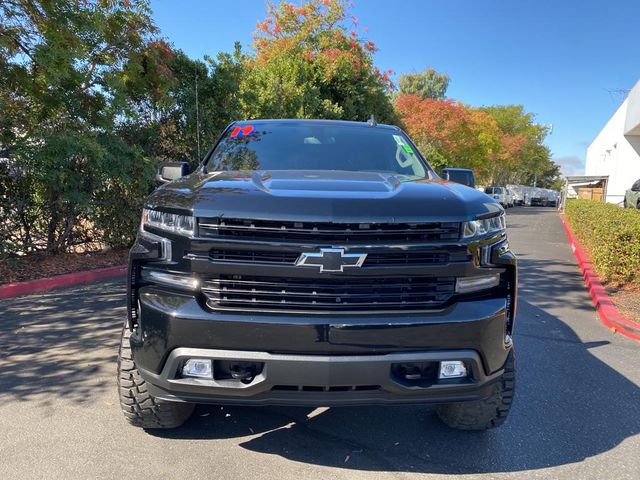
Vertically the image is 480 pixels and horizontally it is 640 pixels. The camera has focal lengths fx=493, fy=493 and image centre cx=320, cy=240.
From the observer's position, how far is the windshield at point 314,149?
3.61 m

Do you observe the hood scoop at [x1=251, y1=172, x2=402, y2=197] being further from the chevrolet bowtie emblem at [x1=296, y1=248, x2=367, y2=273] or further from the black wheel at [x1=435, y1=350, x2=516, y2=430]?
the black wheel at [x1=435, y1=350, x2=516, y2=430]

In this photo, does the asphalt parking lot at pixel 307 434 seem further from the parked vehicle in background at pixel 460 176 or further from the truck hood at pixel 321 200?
the parked vehicle in background at pixel 460 176

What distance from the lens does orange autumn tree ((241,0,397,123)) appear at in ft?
48.9

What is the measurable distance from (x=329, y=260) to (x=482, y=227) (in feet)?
2.71

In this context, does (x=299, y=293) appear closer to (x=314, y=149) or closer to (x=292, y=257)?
(x=292, y=257)

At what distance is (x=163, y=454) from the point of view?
2777mm

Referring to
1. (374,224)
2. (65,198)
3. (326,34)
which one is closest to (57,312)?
(65,198)

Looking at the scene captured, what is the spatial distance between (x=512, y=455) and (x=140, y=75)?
8.24 m

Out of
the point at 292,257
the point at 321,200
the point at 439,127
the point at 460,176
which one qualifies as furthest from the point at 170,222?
the point at 439,127

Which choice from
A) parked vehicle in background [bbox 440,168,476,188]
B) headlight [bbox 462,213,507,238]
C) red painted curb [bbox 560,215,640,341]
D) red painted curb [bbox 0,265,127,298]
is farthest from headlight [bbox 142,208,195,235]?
red painted curb [bbox 560,215,640,341]

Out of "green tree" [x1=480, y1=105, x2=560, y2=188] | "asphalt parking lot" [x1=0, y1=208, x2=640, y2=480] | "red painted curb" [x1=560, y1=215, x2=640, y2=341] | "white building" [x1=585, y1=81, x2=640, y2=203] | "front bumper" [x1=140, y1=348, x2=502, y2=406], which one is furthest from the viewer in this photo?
"green tree" [x1=480, y1=105, x2=560, y2=188]

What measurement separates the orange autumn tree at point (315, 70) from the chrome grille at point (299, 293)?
12.0 m

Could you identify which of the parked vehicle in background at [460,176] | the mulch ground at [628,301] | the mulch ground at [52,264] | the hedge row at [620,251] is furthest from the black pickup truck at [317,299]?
the hedge row at [620,251]

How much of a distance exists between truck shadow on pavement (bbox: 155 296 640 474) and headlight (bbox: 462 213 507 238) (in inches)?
51.9
